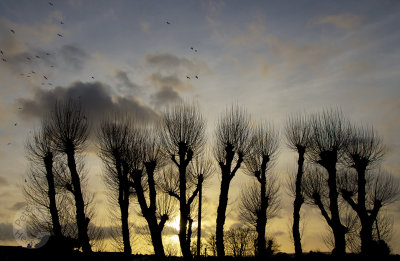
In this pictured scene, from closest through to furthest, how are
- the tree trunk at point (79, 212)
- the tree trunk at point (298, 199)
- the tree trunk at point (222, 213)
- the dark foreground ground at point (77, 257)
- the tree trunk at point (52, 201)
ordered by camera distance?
the dark foreground ground at point (77, 257)
the tree trunk at point (79, 212)
the tree trunk at point (222, 213)
the tree trunk at point (52, 201)
the tree trunk at point (298, 199)

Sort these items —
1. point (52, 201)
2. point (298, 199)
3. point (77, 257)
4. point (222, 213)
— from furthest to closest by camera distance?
point (298, 199) → point (52, 201) → point (222, 213) → point (77, 257)

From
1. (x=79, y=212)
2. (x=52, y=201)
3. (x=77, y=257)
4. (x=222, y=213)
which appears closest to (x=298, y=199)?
(x=222, y=213)

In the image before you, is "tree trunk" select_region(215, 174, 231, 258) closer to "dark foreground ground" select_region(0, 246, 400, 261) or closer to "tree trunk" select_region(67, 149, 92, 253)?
"dark foreground ground" select_region(0, 246, 400, 261)

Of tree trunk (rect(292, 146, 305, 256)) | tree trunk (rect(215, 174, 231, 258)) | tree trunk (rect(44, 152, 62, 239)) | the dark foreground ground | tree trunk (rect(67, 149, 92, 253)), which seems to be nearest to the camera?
the dark foreground ground

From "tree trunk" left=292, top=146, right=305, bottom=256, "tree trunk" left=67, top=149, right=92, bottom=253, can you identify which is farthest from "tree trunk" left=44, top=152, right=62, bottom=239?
"tree trunk" left=292, top=146, right=305, bottom=256

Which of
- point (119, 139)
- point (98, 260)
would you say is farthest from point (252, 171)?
point (98, 260)

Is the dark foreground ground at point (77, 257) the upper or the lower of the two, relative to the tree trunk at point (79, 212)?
lower

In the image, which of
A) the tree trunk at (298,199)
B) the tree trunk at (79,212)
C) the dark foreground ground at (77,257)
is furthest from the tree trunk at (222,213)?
the tree trunk at (79,212)

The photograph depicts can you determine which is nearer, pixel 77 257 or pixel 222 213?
pixel 77 257

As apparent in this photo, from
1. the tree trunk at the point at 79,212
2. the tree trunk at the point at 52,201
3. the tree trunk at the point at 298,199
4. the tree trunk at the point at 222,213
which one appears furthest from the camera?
the tree trunk at the point at 298,199

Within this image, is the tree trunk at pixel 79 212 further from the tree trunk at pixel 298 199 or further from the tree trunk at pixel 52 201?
the tree trunk at pixel 298 199

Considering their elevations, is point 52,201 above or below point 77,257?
above

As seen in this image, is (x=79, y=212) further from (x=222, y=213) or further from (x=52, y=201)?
(x=222, y=213)

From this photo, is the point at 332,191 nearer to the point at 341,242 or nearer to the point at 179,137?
the point at 341,242
